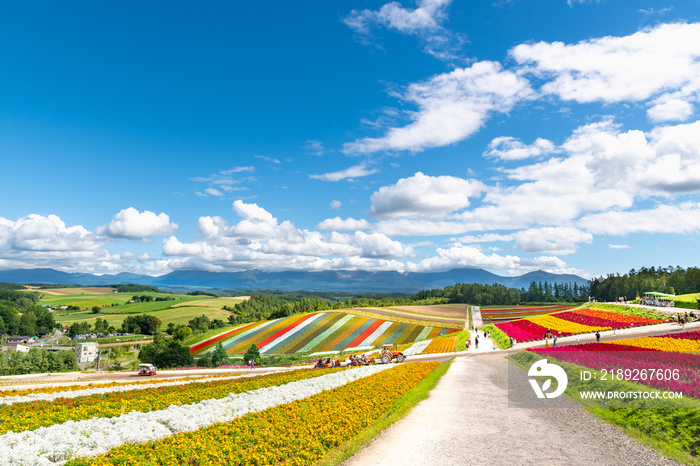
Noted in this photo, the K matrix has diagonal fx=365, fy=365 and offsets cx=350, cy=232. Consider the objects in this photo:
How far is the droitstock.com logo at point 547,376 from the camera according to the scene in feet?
62.1

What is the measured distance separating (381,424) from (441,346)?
39.3 m

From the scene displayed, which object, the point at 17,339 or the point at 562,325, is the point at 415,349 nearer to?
the point at 562,325

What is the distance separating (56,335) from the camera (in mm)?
169000

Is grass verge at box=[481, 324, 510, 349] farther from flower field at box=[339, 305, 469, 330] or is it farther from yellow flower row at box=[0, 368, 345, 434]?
yellow flower row at box=[0, 368, 345, 434]

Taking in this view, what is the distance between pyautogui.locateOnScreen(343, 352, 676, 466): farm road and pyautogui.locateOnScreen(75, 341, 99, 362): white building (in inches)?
5068

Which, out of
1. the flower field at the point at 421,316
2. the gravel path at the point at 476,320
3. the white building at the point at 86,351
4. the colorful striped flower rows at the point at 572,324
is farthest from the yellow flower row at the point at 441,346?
the white building at the point at 86,351

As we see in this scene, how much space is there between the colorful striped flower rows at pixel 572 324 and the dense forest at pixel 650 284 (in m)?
44.0

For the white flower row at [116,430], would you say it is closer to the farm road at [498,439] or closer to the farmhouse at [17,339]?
the farm road at [498,439]

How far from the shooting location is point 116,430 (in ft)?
36.4

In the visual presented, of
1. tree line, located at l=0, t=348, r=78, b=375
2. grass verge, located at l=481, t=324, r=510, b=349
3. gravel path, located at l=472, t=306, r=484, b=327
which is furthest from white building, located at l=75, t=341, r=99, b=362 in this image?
grass verge, located at l=481, t=324, r=510, b=349

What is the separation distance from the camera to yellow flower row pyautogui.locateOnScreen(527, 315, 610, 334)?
53.2m

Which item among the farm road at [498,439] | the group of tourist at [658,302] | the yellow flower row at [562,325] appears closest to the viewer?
the farm road at [498,439]

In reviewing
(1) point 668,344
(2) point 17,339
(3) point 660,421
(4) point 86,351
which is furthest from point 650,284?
(2) point 17,339

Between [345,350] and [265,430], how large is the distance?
47.7m
